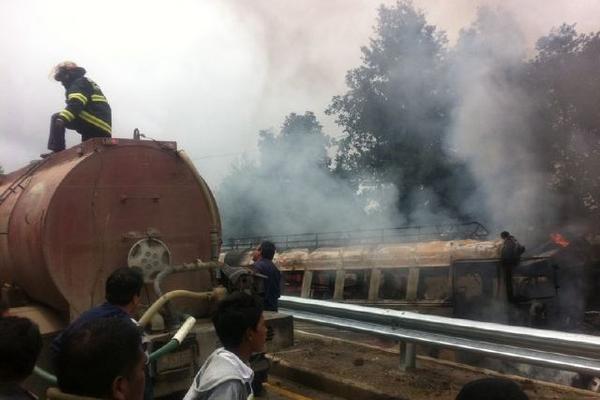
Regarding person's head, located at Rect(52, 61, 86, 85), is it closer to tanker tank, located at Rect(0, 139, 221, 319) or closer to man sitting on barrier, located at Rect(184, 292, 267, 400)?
tanker tank, located at Rect(0, 139, 221, 319)

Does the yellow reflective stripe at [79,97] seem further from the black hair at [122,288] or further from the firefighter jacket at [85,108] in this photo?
the black hair at [122,288]

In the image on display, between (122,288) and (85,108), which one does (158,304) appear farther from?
(85,108)

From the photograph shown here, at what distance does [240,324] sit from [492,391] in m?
1.10

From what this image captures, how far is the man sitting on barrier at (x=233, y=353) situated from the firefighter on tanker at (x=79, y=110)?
10.6 feet

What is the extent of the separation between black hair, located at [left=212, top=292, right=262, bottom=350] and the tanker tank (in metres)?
2.07

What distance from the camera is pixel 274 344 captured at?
14.8ft

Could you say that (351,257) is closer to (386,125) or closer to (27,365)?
(27,365)

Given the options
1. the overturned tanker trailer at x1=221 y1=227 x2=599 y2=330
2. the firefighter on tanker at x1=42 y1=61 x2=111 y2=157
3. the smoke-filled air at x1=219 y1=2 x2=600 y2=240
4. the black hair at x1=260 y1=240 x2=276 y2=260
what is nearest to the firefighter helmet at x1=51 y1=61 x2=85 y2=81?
the firefighter on tanker at x1=42 y1=61 x2=111 y2=157

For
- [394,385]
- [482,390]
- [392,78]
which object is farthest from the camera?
[392,78]

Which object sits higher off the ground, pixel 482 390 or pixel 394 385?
pixel 482 390

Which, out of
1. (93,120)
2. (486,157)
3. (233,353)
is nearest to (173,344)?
(233,353)

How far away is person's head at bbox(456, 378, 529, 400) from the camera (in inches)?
59.6

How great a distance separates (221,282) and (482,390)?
130 inches

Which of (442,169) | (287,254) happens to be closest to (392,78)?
(442,169)
